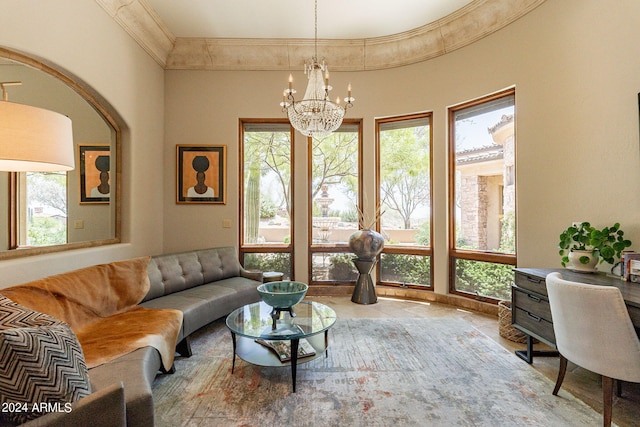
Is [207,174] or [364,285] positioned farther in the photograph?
[207,174]

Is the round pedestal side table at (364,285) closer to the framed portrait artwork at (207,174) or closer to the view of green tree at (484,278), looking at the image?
the view of green tree at (484,278)

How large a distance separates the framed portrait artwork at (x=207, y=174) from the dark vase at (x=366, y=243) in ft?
6.79

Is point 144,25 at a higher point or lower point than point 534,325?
higher

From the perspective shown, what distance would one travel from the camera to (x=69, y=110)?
2934 mm

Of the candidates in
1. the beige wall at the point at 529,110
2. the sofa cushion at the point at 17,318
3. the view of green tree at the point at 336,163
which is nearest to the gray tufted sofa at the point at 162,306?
the sofa cushion at the point at 17,318

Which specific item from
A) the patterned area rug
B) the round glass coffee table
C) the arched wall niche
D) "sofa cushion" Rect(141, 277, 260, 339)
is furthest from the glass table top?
the arched wall niche

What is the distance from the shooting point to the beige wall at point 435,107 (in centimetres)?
250

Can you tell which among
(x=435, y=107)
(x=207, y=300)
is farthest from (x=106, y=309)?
(x=435, y=107)

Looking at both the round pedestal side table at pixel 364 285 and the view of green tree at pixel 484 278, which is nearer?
the view of green tree at pixel 484 278

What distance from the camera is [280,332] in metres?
2.24

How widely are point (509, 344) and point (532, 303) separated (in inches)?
27.2

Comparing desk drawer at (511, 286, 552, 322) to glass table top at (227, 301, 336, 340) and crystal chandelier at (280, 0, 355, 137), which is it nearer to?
glass table top at (227, 301, 336, 340)

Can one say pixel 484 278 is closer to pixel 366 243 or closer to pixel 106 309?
pixel 366 243

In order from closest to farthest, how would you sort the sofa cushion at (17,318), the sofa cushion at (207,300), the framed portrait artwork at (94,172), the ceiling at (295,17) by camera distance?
1. the sofa cushion at (17,318)
2. the sofa cushion at (207,300)
3. the framed portrait artwork at (94,172)
4. the ceiling at (295,17)
